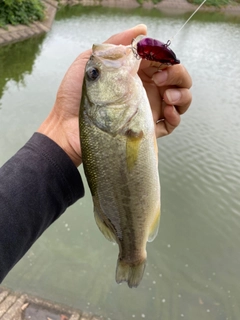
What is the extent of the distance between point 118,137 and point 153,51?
0.44m

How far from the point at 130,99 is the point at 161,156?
18.2 feet

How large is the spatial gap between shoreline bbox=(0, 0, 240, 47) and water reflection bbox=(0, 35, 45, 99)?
0.42 metres

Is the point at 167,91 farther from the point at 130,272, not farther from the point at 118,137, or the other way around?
the point at 130,272

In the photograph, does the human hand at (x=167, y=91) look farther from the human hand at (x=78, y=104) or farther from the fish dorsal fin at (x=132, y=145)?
the fish dorsal fin at (x=132, y=145)

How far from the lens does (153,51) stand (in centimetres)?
147

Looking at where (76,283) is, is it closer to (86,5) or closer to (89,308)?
(89,308)

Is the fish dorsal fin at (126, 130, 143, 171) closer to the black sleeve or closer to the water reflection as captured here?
the black sleeve

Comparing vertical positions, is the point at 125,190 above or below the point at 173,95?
below

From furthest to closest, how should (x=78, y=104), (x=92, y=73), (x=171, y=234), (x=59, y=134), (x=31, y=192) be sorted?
(x=171, y=234) → (x=78, y=104) → (x=59, y=134) → (x=31, y=192) → (x=92, y=73)

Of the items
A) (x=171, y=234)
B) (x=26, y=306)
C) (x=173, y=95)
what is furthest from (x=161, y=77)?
(x=171, y=234)

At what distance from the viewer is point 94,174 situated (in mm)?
1592

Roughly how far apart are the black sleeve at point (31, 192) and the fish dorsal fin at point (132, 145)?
427 mm

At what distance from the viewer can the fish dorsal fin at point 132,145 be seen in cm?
154

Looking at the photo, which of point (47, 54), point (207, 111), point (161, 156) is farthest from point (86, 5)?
point (161, 156)
